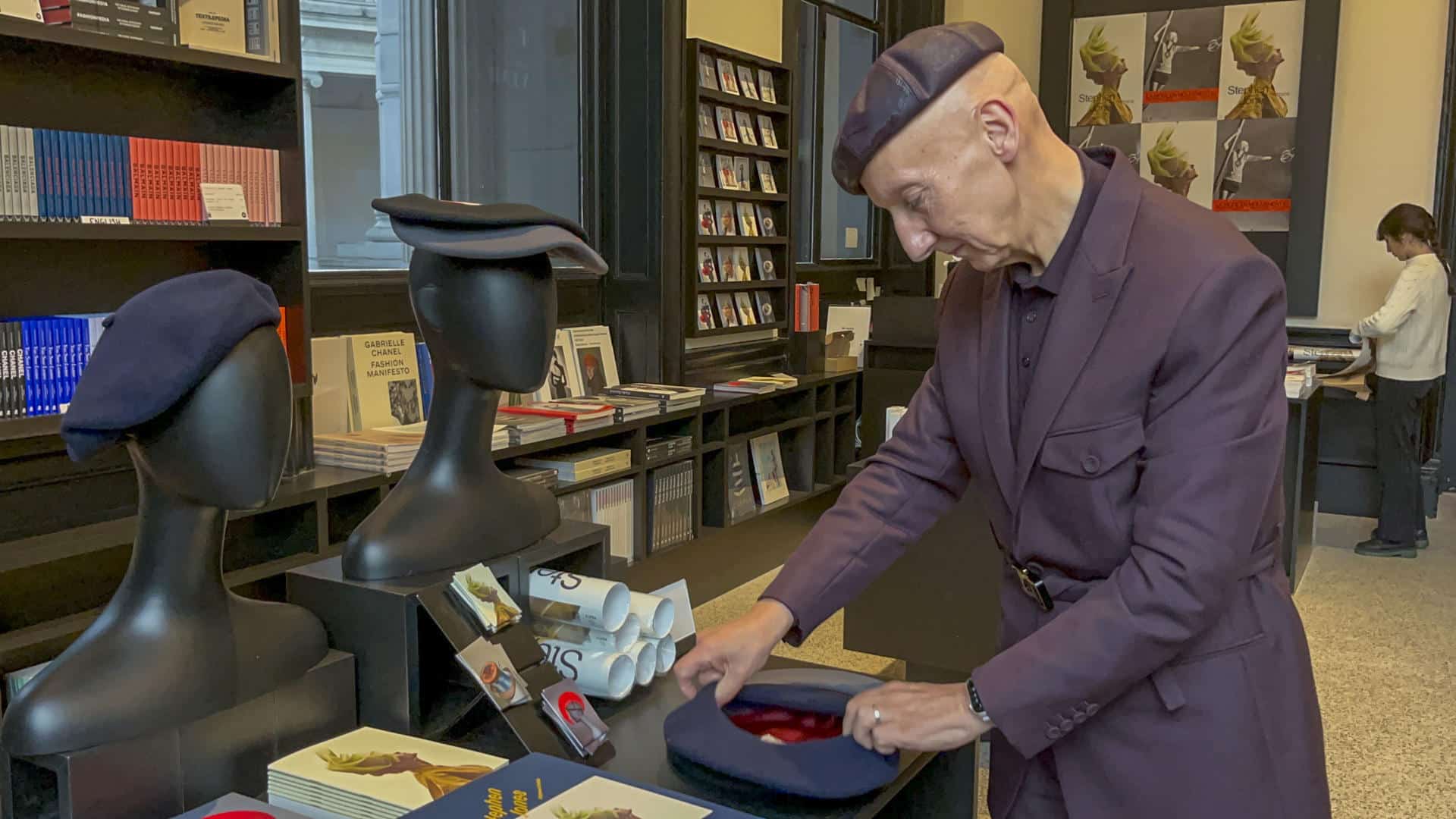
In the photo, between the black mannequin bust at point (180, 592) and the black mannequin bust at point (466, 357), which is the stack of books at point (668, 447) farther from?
the black mannequin bust at point (180, 592)

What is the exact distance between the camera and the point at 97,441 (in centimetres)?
123

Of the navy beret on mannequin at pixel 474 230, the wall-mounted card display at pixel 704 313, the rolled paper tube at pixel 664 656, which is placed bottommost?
the rolled paper tube at pixel 664 656

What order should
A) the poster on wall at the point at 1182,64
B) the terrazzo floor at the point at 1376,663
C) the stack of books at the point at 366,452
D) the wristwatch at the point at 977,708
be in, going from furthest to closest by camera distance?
the poster on wall at the point at 1182,64 → the terrazzo floor at the point at 1376,663 → the stack of books at the point at 366,452 → the wristwatch at the point at 977,708

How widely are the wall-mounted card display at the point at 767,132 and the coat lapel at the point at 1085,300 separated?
4.05 meters

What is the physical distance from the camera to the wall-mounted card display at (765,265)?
5488 millimetres

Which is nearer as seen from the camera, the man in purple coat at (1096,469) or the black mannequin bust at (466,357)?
the man in purple coat at (1096,469)

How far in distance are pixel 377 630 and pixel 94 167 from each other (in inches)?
66.2

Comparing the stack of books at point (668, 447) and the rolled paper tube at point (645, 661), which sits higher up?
the rolled paper tube at point (645, 661)

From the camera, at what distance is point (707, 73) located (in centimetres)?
486

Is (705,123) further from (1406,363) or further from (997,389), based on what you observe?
(1406,363)

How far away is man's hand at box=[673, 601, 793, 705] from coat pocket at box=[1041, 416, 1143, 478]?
1.38 ft

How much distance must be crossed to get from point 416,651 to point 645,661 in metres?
0.33

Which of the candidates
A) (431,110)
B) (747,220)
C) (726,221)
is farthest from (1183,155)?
(431,110)

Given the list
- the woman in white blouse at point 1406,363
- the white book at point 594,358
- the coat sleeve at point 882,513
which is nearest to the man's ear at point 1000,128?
the coat sleeve at point 882,513
